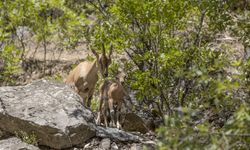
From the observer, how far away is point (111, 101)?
11375mm

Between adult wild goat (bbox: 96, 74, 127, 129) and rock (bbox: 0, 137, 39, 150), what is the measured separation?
254 cm

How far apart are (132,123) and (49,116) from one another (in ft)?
11.4

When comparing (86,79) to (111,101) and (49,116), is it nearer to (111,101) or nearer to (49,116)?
(111,101)

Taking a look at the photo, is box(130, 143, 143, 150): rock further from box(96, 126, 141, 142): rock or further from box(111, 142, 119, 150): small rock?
box(111, 142, 119, 150): small rock

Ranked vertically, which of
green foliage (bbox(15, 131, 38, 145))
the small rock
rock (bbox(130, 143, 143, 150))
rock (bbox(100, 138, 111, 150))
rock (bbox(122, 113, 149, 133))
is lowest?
rock (bbox(122, 113, 149, 133))

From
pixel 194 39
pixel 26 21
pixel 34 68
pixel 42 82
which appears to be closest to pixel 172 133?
pixel 194 39

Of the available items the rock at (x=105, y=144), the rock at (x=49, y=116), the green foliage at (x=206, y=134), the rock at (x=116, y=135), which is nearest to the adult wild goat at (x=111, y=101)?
the rock at (x=49, y=116)

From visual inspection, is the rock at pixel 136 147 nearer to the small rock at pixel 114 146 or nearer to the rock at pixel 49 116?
the small rock at pixel 114 146

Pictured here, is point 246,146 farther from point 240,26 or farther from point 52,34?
point 52,34

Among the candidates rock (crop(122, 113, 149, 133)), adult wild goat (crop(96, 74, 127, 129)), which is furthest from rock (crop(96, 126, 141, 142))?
rock (crop(122, 113, 149, 133))

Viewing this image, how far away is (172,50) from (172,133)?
3.39m

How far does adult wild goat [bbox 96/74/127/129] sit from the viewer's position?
11078 mm

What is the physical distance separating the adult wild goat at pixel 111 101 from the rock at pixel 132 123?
344mm

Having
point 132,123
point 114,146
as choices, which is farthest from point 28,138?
point 132,123
